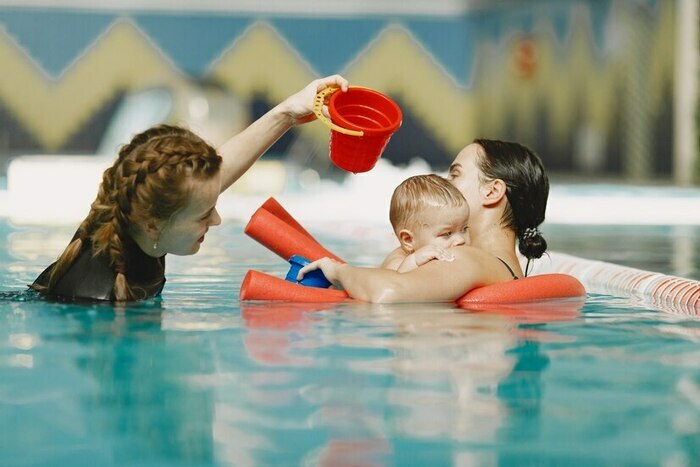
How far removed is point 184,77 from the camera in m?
20.9

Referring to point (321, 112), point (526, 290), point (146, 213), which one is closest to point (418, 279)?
point (526, 290)

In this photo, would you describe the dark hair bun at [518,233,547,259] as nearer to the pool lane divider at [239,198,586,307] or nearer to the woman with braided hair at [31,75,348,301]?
the pool lane divider at [239,198,586,307]

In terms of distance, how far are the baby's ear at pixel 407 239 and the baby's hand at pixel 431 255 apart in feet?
0.41

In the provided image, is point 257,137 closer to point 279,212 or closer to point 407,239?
point 279,212

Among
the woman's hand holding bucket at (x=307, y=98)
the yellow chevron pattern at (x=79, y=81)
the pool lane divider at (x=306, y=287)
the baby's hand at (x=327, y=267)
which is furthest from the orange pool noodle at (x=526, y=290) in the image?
the yellow chevron pattern at (x=79, y=81)

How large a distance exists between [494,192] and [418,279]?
0.55 meters

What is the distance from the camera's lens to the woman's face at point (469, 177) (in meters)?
4.12

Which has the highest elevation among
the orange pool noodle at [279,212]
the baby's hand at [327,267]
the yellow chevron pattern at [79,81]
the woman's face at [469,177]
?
the yellow chevron pattern at [79,81]

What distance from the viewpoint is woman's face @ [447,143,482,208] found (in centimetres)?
412

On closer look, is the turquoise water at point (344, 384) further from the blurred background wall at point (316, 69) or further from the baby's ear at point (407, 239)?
the blurred background wall at point (316, 69)

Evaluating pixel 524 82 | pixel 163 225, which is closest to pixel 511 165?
pixel 163 225

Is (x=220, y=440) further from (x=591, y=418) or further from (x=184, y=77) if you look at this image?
(x=184, y=77)

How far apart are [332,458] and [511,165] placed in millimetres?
2405

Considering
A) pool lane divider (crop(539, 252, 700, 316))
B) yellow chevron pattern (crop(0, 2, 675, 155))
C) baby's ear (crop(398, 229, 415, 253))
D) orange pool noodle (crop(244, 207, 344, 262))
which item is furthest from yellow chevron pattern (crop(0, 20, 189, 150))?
baby's ear (crop(398, 229, 415, 253))
